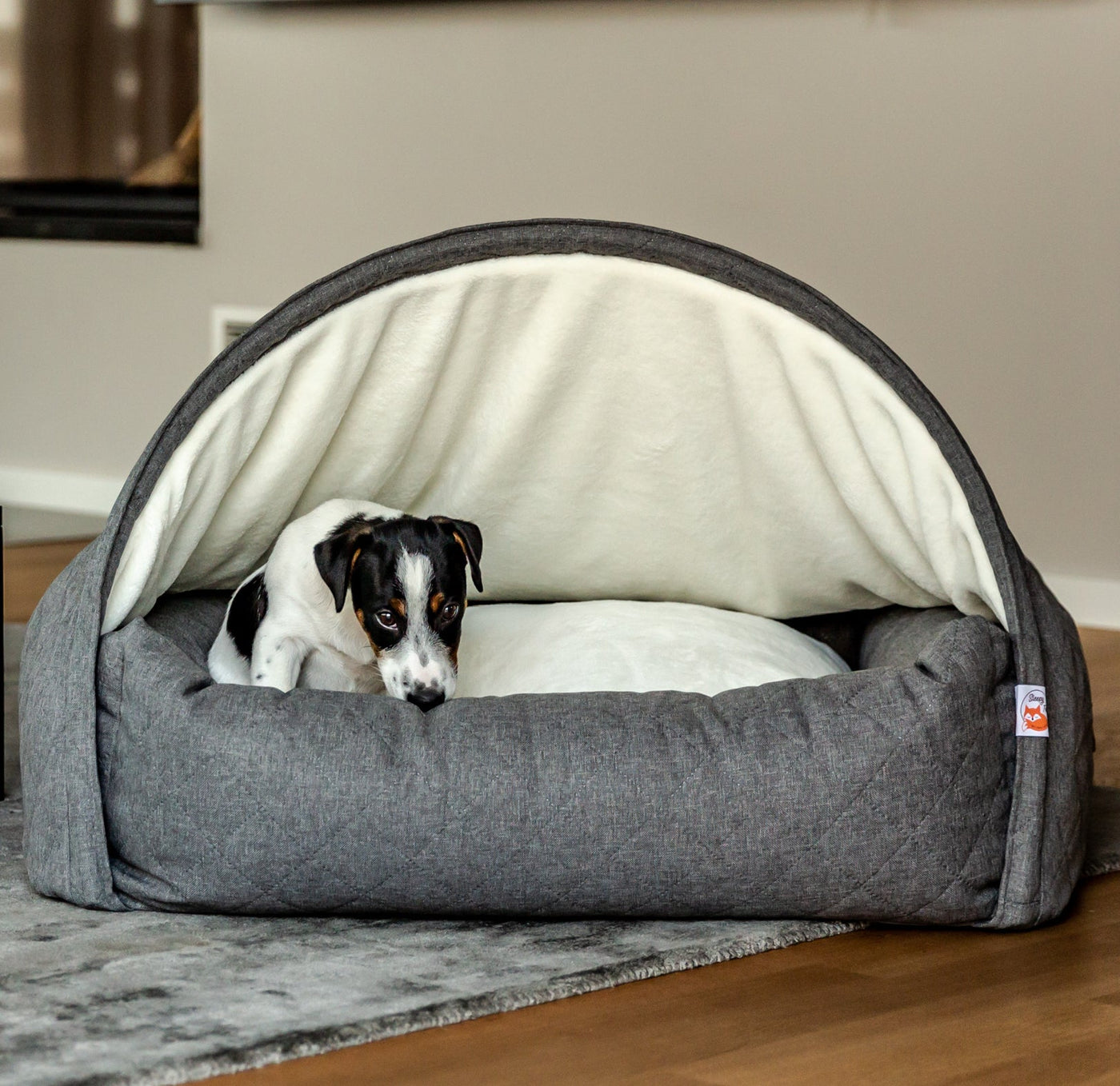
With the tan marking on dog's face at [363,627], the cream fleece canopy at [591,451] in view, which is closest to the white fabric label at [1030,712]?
the cream fleece canopy at [591,451]

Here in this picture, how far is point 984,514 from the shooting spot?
2293 mm

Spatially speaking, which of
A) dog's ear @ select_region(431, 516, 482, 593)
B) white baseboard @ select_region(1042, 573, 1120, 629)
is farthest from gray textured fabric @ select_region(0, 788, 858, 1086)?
white baseboard @ select_region(1042, 573, 1120, 629)

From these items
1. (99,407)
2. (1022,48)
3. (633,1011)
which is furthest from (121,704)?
(99,407)

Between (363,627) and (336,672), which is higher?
(363,627)

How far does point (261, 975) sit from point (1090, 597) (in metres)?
2.66

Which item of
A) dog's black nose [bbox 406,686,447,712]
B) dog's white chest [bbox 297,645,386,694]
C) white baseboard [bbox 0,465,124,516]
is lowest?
white baseboard [bbox 0,465,124,516]

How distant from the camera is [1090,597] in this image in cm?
404

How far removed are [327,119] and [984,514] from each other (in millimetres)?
3431

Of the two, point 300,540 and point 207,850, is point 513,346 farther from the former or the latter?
point 207,850

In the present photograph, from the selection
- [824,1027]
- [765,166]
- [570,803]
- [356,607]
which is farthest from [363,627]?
[765,166]

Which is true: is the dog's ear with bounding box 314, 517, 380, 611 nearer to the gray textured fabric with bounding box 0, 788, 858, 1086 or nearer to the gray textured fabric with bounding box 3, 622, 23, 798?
the gray textured fabric with bounding box 0, 788, 858, 1086

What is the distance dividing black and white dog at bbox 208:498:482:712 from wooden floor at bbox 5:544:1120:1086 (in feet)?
1.99

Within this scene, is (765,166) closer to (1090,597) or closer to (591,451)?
(1090,597)

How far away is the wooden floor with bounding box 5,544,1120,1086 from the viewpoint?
173 centimetres
